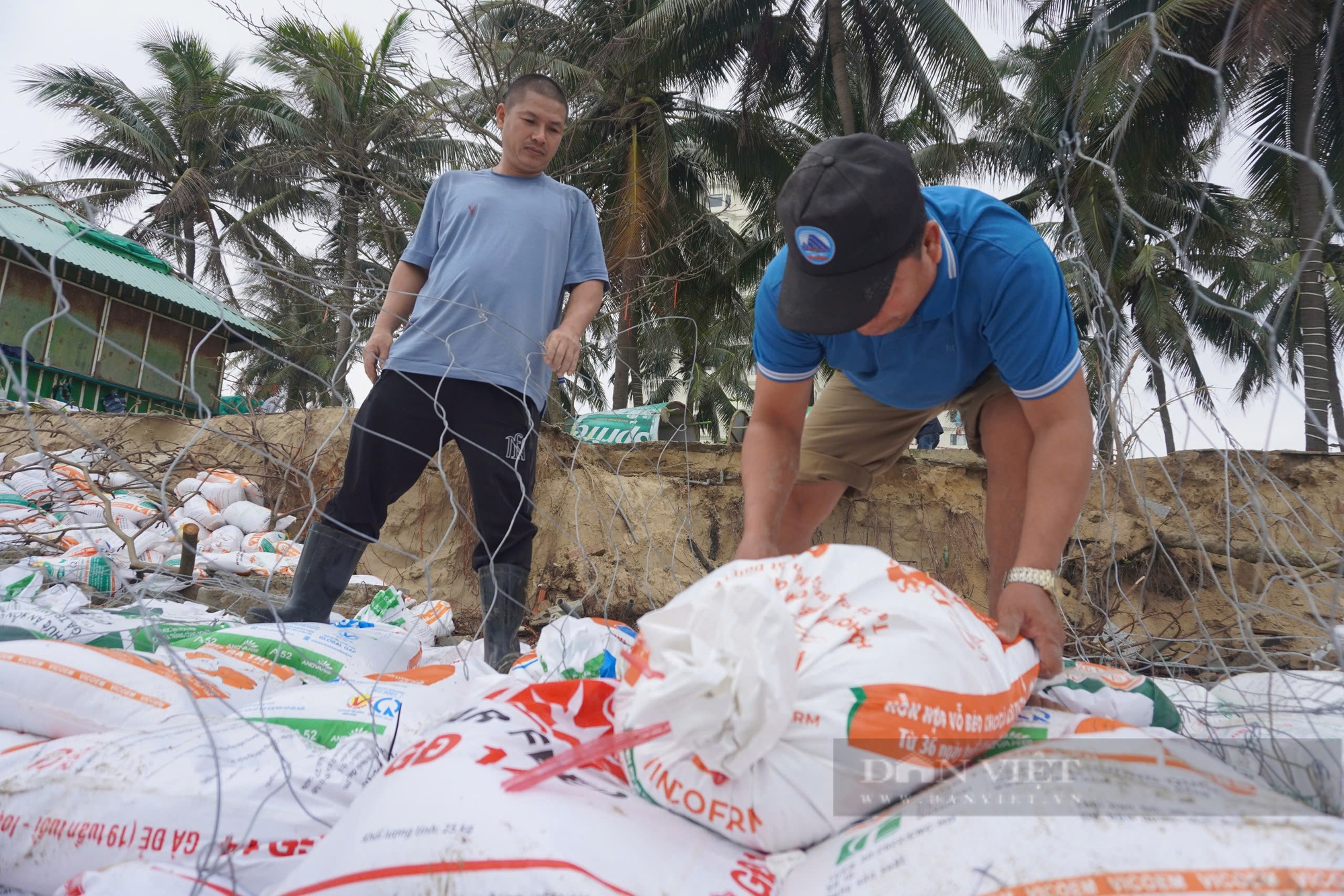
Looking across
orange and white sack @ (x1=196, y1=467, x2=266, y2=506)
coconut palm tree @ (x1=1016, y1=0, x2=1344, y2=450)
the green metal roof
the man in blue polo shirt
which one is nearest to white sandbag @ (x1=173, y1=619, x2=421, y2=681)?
the man in blue polo shirt

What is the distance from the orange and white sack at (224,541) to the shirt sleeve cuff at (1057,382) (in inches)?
144

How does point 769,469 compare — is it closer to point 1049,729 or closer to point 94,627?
point 1049,729

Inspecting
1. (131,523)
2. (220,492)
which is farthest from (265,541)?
(220,492)

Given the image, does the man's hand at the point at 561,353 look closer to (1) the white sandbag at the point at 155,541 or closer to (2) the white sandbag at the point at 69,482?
(1) the white sandbag at the point at 155,541

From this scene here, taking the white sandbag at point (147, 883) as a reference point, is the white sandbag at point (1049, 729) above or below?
above

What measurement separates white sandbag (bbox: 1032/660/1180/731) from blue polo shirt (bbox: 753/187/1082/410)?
44 centimetres

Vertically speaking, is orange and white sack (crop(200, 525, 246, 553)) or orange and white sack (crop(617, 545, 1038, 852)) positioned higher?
orange and white sack (crop(617, 545, 1038, 852))

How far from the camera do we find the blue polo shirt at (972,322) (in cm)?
128

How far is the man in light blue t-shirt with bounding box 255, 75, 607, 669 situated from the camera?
181 centimetres

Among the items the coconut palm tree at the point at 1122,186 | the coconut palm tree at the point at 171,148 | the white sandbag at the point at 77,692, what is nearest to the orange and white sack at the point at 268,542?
the white sandbag at the point at 77,692

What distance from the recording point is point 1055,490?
123 cm

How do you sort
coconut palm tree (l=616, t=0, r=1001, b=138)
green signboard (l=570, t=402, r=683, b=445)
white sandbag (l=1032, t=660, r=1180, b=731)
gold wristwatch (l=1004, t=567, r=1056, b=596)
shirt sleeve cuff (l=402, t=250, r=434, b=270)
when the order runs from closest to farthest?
white sandbag (l=1032, t=660, r=1180, b=731) < gold wristwatch (l=1004, t=567, r=1056, b=596) < shirt sleeve cuff (l=402, t=250, r=434, b=270) < green signboard (l=570, t=402, r=683, b=445) < coconut palm tree (l=616, t=0, r=1001, b=138)

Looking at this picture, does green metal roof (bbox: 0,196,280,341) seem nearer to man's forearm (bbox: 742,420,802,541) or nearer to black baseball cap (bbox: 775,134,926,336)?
man's forearm (bbox: 742,420,802,541)

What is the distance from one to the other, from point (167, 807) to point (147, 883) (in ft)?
0.44
